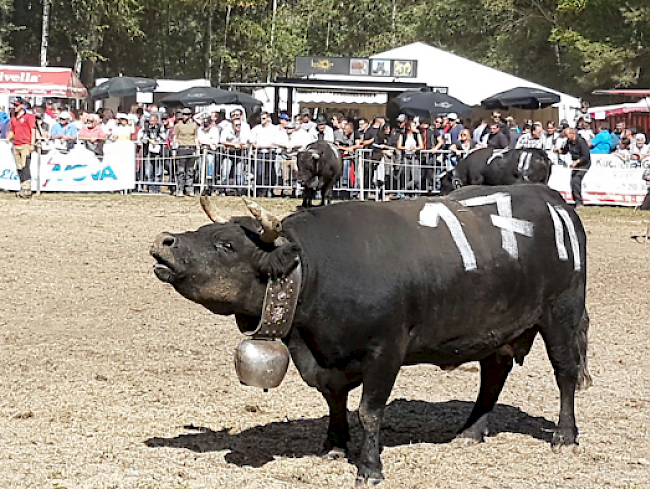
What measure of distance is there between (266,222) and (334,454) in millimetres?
1719

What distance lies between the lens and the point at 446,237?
631 cm

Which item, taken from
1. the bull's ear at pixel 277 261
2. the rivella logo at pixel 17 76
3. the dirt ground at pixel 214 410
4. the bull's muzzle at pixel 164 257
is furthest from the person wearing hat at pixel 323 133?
the bull's muzzle at pixel 164 257

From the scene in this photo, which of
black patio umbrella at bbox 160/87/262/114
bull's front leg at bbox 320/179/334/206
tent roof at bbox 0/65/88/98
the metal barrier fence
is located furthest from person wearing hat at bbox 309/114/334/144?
tent roof at bbox 0/65/88/98

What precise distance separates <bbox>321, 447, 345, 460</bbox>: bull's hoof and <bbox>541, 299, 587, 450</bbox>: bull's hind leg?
140cm

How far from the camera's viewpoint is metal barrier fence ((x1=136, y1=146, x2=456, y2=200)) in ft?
80.3

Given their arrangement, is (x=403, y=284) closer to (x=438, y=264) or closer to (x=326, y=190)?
(x=438, y=264)

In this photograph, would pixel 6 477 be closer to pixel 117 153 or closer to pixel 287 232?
pixel 287 232

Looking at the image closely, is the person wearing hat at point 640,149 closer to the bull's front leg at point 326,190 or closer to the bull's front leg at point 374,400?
the bull's front leg at point 326,190

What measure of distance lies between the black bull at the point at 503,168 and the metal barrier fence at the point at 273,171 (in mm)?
3206

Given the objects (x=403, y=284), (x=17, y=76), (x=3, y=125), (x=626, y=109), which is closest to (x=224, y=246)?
(x=403, y=284)

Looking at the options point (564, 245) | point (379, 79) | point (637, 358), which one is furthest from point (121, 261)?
point (379, 79)

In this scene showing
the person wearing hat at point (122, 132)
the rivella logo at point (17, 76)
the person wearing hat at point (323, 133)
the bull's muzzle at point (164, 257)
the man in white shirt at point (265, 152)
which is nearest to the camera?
the bull's muzzle at point (164, 257)

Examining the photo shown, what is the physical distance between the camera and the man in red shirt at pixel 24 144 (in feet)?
74.2

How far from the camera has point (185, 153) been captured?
81.1 ft
